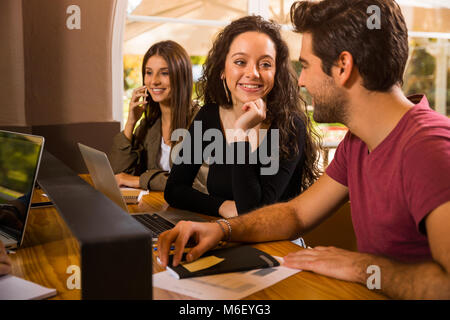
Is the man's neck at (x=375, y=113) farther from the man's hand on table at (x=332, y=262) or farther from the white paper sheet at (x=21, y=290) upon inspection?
the white paper sheet at (x=21, y=290)

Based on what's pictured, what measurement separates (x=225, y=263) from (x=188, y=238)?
0.12 meters

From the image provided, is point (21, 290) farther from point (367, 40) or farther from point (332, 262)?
point (367, 40)

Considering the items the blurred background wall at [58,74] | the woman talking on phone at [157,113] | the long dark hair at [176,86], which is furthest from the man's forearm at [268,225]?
the blurred background wall at [58,74]

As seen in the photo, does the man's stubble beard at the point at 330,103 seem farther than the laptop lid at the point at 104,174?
Answer: No

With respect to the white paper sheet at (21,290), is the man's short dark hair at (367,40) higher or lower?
higher

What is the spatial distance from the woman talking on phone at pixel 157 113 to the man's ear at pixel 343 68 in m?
1.57

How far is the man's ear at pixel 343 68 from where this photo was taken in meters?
1.28

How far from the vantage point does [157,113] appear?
297cm

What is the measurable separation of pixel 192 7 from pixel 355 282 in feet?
11.2

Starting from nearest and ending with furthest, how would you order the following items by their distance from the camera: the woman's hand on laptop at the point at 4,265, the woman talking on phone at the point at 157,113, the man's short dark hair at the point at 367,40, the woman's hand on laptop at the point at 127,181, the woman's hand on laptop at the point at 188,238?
the woman's hand on laptop at the point at 4,265 → the woman's hand on laptop at the point at 188,238 → the man's short dark hair at the point at 367,40 → the woman's hand on laptop at the point at 127,181 → the woman talking on phone at the point at 157,113

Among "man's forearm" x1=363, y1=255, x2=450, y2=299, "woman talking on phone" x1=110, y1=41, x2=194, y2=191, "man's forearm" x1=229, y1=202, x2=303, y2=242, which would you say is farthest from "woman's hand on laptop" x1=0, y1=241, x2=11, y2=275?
"woman talking on phone" x1=110, y1=41, x2=194, y2=191

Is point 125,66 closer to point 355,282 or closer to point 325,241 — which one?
point 325,241

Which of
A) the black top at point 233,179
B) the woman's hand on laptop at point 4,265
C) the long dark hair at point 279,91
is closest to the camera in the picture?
the woman's hand on laptop at point 4,265

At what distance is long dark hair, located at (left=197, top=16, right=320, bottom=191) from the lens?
206 centimetres
